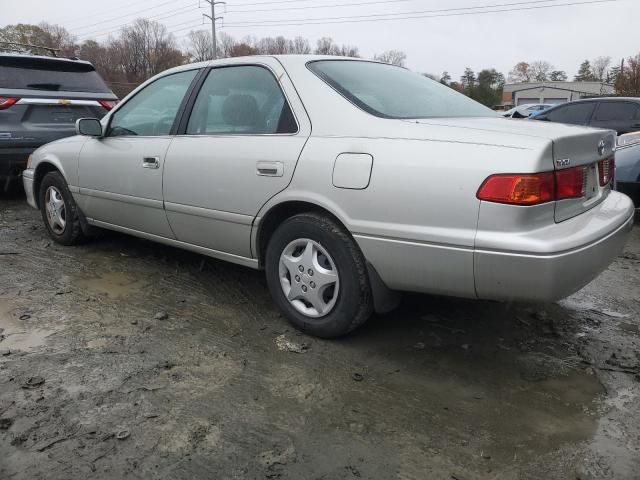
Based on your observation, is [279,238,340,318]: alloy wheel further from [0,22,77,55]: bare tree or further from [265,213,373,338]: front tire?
[0,22,77,55]: bare tree

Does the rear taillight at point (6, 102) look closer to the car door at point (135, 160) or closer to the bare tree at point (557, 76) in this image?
the car door at point (135, 160)

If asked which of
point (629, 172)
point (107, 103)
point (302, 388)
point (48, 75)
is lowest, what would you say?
point (302, 388)

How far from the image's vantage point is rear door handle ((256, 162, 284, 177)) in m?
2.94

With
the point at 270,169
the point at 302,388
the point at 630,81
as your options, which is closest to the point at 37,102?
the point at 270,169

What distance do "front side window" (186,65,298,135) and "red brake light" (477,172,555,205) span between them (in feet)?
3.88

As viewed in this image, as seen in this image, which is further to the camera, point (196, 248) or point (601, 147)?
point (196, 248)

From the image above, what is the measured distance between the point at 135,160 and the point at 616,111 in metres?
8.50

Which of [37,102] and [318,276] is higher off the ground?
[37,102]

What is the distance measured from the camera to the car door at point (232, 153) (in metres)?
3.01

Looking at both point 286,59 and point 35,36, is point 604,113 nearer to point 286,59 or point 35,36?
point 286,59

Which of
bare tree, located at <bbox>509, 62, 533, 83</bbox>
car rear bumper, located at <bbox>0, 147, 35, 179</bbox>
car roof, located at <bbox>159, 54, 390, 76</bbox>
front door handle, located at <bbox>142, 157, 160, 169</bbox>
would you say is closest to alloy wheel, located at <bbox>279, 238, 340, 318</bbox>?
car roof, located at <bbox>159, 54, 390, 76</bbox>

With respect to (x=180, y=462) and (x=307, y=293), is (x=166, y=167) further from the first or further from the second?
(x=180, y=462)

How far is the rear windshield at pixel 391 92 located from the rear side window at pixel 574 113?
723cm

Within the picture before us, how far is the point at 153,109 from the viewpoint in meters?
3.97
